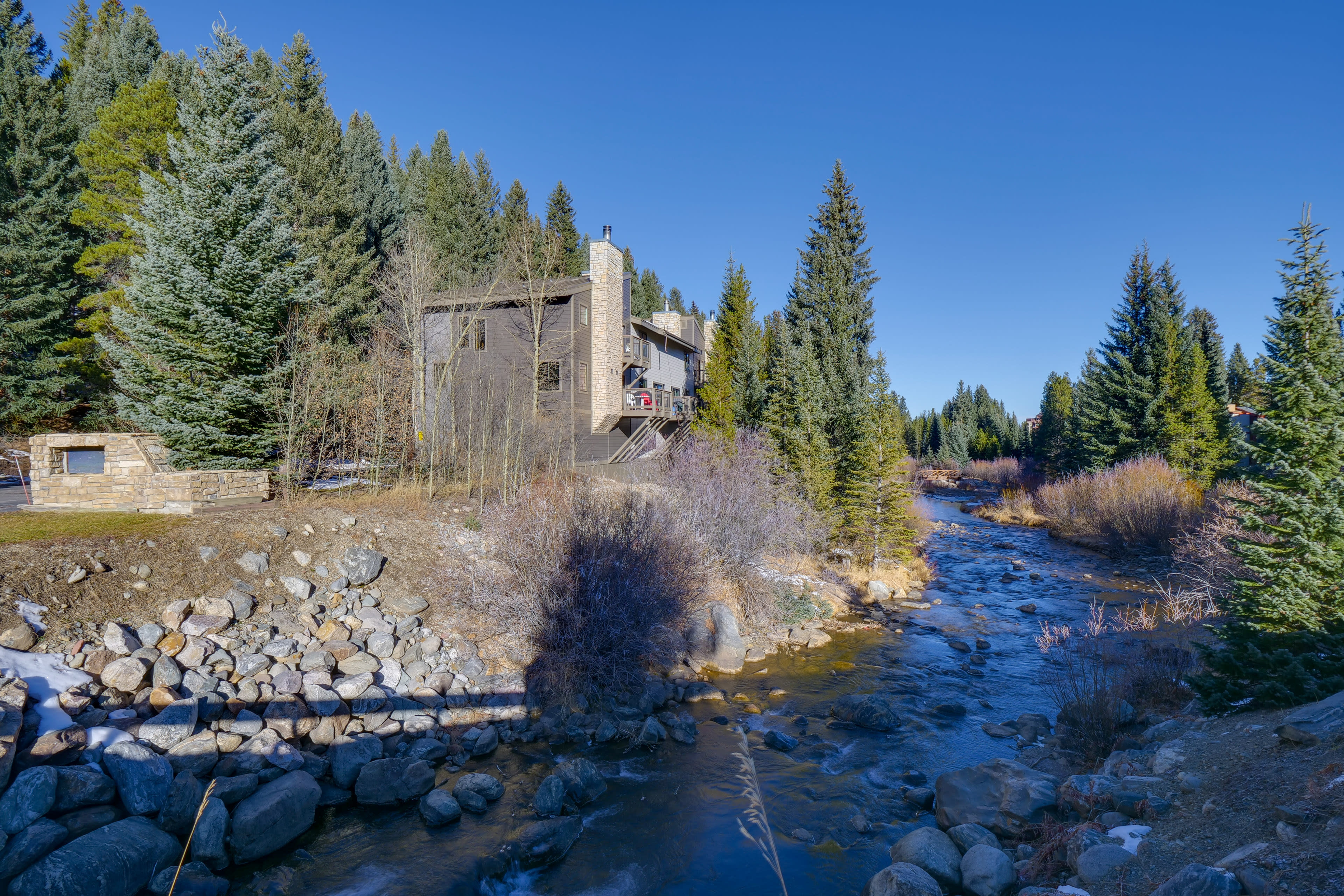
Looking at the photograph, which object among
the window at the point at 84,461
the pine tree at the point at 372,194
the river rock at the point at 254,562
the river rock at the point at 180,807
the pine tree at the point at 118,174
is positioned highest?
the pine tree at the point at 372,194

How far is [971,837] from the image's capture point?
6707 mm

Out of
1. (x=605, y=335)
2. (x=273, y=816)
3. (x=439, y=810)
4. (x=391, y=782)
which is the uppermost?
(x=605, y=335)

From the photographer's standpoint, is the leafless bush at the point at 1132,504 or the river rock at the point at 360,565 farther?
the leafless bush at the point at 1132,504

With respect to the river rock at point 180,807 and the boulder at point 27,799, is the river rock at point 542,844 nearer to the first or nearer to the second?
the river rock at point 180,807

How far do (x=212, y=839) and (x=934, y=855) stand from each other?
7632 mm

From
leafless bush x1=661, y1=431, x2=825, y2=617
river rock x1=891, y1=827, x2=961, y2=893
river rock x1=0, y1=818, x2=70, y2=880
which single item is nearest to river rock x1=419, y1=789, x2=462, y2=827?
river rock x1=0, y1=818, x2=70, y2=880

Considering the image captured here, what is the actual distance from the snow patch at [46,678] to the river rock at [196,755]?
1.14 meters

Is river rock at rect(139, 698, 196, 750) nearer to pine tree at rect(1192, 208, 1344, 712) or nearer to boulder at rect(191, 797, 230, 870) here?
boulder at rect(191, 797, 230, 870)

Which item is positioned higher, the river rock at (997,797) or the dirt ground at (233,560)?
the dirt ground at (233,560)

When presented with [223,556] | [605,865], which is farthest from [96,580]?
[605,865]

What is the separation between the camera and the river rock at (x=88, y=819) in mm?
6105

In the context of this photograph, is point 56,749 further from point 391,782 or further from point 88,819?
point 391,782

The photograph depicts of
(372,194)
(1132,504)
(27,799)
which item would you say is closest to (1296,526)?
(27,799)

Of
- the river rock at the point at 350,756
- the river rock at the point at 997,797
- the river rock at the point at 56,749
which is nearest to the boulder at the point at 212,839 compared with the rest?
the river rock at the point at 350,756
